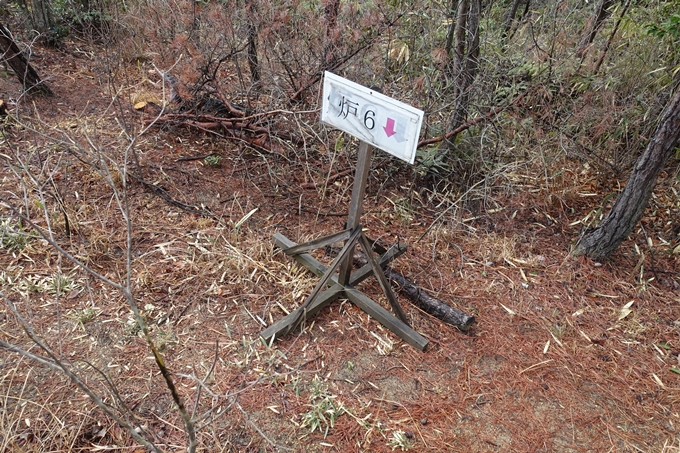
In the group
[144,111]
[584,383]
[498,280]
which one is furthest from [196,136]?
[584,383]

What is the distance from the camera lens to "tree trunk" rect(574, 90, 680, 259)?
2658mm

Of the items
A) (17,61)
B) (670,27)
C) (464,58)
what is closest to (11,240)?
(17,61)

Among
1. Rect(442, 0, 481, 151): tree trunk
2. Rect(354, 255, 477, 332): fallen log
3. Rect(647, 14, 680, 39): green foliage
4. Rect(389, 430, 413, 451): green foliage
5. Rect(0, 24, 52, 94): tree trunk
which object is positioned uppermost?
Rect(647, 14, 680, 39): green foliage

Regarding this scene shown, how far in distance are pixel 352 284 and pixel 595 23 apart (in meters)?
2.94

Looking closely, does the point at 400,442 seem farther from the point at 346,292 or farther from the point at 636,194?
the point at 636,194

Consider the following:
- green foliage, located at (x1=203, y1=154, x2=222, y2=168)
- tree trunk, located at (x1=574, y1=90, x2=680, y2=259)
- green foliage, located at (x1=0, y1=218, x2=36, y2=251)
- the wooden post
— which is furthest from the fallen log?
green foliage, located at (x1=0, y1=218, x2=36, y2=251)

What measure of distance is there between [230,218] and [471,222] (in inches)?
69.7

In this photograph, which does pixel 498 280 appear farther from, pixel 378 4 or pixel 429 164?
pixel 378 4

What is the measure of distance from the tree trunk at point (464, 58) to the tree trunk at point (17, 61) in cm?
343

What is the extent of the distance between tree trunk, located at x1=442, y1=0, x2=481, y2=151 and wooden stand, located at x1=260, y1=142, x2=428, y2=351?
129cm

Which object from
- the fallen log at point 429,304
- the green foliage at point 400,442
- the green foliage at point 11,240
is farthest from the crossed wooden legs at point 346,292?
the green foliage at point 11,240

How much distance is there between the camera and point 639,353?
2.54 meters

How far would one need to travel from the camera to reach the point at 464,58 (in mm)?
3422

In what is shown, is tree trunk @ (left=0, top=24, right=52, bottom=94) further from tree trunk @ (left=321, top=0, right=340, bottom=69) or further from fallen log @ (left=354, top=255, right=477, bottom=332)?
fallen log @ (left=354, top=255, right=477, bottom=332)
